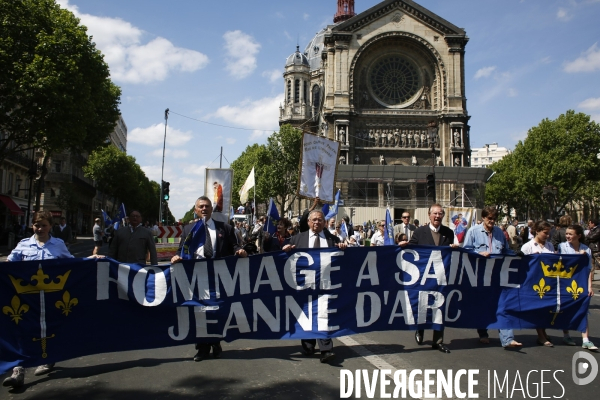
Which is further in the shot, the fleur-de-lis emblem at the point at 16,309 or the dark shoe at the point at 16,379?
the fleur-de-lis emblem at the point at 16,309

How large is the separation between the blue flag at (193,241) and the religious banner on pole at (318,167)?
2.87 m

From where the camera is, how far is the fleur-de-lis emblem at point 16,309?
5441mm

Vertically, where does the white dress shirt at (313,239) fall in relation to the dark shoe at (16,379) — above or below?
above

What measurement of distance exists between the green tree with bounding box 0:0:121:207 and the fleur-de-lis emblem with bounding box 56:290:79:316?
18924 mm

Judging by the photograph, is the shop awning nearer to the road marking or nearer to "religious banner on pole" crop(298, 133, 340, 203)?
"religious banner on pole" crop(298, 133, 340, 203)

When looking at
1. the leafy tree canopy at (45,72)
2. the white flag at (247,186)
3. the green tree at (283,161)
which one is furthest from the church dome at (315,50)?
the white flag at (247,186)

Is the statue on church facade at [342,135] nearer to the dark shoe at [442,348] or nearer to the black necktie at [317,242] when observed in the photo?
the black necktie at [317,242]

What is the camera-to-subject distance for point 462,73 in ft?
171

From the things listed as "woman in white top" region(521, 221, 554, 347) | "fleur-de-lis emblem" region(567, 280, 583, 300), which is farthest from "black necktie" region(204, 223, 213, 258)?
"fleur-de-lis emblem" region(567, 280, 583, 300)

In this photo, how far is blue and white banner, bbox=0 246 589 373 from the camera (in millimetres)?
5582

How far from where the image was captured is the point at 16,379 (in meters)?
5.07

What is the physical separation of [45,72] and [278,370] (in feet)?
68.2

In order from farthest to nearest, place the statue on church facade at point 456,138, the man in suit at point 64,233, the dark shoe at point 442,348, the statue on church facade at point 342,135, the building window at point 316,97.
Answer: the building window at point 316,97 → the statue on church facade at point 456,138 → the statue on church facade at point 342,135 → the man in suit at point 64,233 → the dark shoe at point 442,348

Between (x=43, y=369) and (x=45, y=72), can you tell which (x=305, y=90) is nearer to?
(x=45, y=72)
